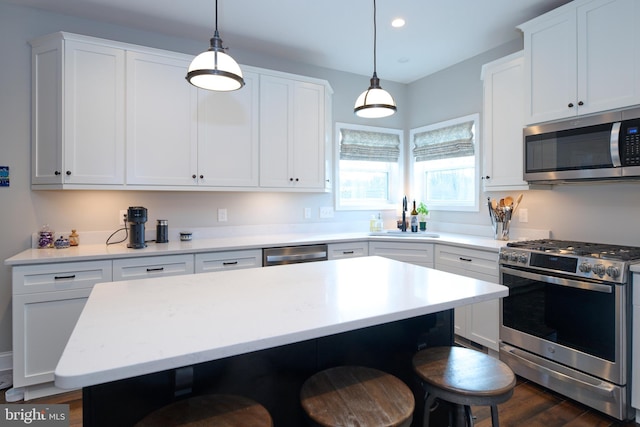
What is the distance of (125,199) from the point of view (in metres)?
2.99

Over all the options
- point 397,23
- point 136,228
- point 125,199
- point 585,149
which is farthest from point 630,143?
point 125,199

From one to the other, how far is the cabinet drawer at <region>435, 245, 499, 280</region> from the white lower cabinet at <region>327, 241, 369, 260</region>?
0.68 metres

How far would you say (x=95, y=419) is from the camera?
104cm

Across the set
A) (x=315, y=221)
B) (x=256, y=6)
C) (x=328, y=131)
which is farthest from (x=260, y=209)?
(x=256, y=6)

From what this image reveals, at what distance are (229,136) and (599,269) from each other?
2.84m

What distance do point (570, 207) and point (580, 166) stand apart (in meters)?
0.56

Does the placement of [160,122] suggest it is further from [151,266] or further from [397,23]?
[397,23]

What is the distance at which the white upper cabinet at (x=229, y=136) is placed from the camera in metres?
2.99

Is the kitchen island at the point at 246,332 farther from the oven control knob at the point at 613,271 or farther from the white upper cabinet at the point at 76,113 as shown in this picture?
the white upper cabinet at the point at 76,113

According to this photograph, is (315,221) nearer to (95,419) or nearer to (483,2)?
(483,2)

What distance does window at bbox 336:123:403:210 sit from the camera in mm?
4062

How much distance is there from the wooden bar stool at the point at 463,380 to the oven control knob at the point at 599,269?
1.15 meters

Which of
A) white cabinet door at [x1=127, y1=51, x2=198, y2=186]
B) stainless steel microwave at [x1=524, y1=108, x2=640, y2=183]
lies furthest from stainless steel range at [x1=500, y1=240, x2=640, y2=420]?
white cabinet door at [x1=127, y1=51, x2=198, y2=186]

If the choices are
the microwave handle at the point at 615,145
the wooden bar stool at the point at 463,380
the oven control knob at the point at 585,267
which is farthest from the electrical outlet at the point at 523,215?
the wooden bar stool at the point at 463,380
